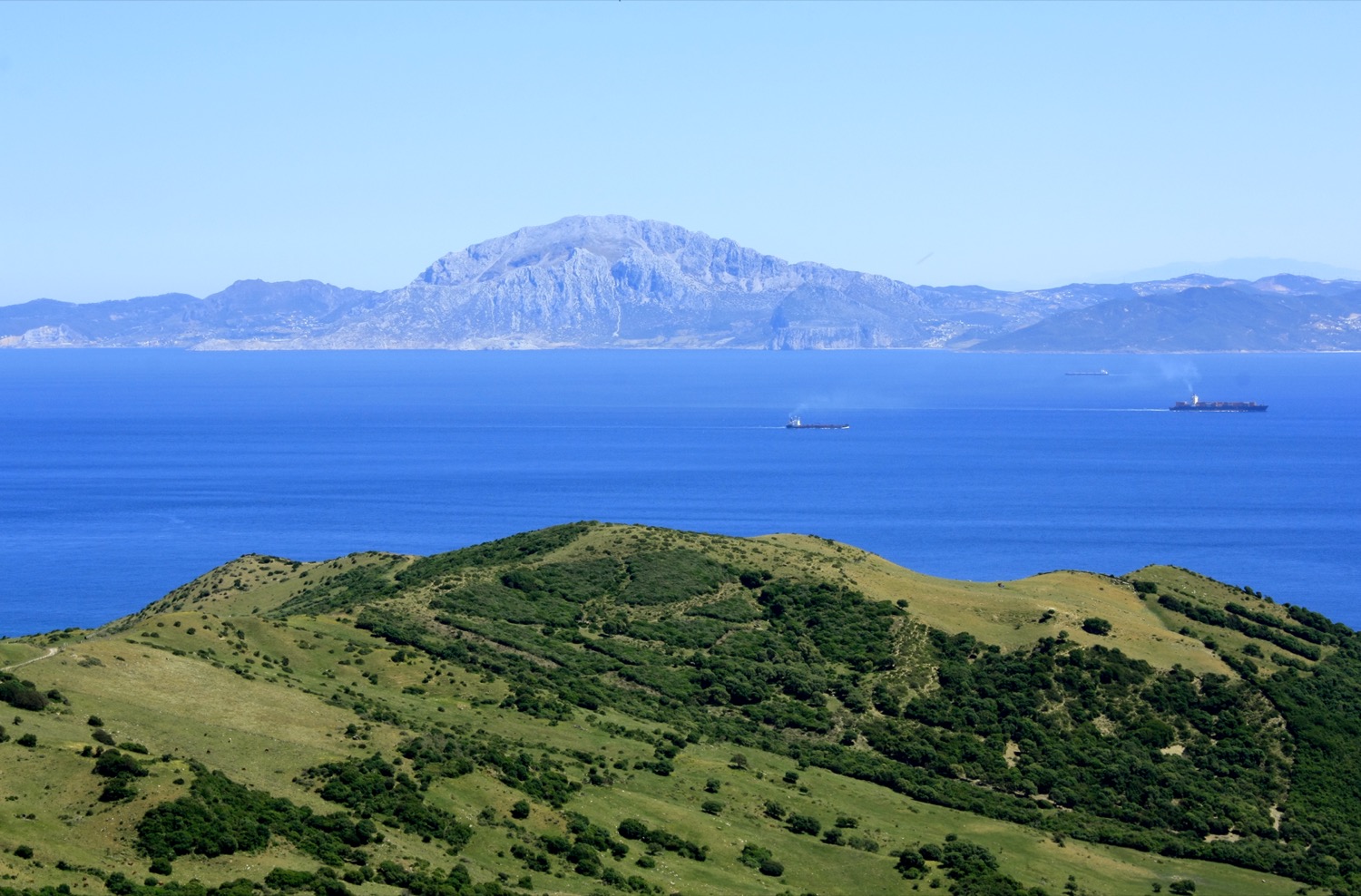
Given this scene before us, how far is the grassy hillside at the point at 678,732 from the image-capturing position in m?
48.1

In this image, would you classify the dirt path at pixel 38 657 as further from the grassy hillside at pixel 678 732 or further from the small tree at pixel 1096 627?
the small tree at pixel 1096 627

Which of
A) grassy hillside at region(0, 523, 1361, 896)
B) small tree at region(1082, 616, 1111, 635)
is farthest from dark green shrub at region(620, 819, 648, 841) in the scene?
small tree at region(1082, 616, 1111, 635)

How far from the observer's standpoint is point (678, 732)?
74.1m

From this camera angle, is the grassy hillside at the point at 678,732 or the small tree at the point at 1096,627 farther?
the small tree at the point at 1096,627

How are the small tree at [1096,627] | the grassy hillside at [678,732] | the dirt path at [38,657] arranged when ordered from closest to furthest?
the grassy hillside at [678,732], the dirt path at [38,657], the small tree at [1096,627]

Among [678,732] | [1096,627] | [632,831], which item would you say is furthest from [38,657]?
[1096,627]

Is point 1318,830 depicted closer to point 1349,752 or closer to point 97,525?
point 1349,752

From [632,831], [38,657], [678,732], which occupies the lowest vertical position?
[678,732]

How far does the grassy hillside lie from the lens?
48.1 m

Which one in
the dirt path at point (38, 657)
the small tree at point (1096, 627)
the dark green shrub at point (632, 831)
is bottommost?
Answer: the dark green shrub at point (632, 831)

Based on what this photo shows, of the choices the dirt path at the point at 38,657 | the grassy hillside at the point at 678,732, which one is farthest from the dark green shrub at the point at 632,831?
the dirt path at the point at 38,657

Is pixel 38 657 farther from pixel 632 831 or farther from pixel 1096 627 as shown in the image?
pixel 1096 627

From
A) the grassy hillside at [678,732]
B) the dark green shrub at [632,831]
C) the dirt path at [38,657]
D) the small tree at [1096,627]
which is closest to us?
the grassy hillside at [678,732]

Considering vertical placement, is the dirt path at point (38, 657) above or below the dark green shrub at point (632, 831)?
above
